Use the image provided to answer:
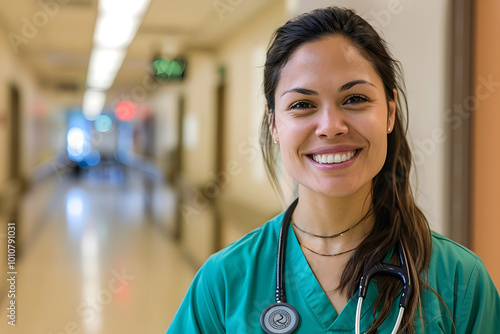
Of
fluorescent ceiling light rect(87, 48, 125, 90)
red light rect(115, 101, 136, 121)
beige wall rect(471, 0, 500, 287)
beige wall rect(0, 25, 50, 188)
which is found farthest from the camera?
red light rect(115, 101, 136, 121)

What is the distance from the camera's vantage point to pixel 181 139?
705 centimetres

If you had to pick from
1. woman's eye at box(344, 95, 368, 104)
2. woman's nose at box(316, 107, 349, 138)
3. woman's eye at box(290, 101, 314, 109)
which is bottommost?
woman's nose at box(316, 107, 349, 138)

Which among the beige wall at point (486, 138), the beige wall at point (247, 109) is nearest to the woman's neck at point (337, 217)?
the beige wall at point (486, 138)

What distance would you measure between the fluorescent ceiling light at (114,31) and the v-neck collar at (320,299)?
3.88 metres

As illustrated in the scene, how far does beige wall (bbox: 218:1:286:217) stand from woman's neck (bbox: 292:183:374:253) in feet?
8.57

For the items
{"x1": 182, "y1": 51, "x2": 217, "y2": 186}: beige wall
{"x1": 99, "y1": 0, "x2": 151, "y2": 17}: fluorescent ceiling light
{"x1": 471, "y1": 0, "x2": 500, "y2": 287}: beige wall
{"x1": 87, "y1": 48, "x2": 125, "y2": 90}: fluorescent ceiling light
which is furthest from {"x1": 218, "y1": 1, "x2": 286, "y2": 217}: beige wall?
{"x1": 87, "y1": 48, "x2": 125, "y2": 90}: fluorescent ceiling light

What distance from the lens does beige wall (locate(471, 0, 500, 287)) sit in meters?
2.02

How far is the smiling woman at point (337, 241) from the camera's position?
94cm

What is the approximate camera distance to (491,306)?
0.97m

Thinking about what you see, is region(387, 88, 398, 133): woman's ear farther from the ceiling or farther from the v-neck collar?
the ceiling

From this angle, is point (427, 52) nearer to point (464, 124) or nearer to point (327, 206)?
point (464, 124)

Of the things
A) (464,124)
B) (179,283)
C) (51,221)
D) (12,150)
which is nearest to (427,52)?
(464,124)

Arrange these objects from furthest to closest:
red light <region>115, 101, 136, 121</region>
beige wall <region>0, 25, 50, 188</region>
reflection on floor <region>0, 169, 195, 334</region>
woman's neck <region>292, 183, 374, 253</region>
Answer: red light <region>115, 101, 136, 121</region> < beige wall <region>0, 25, 50, 188</region> < reflection on floor <region>0, 169, 195, 334</region> < woman's neck <region>292, 183, 374, 253</region>

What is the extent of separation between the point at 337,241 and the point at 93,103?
14553mm
